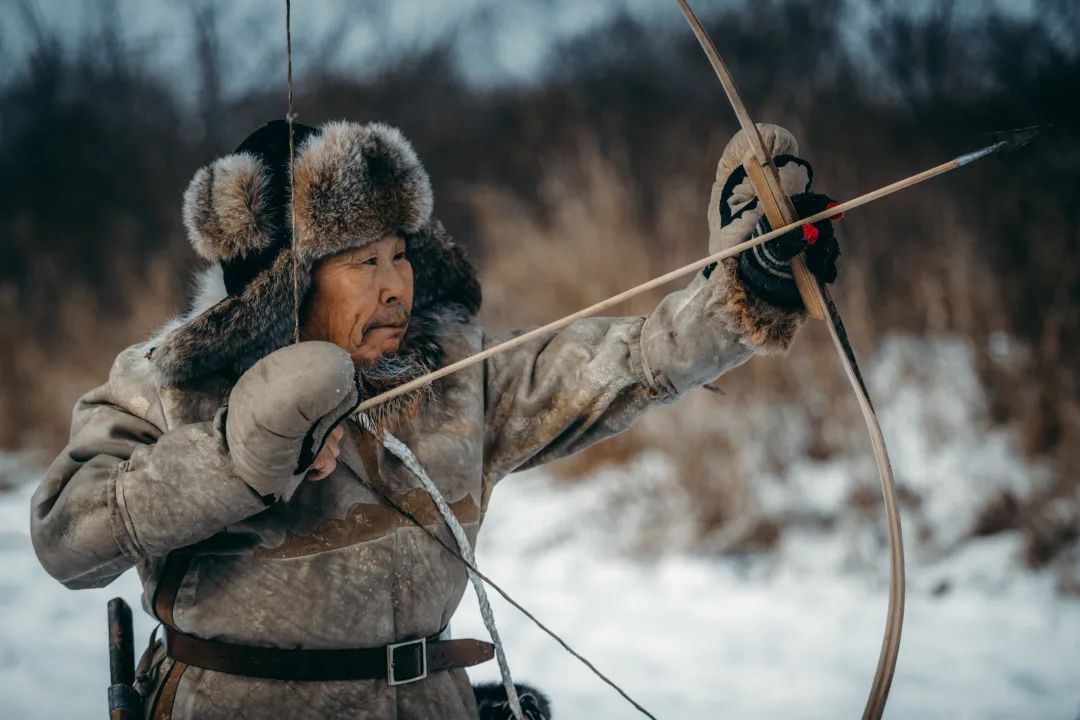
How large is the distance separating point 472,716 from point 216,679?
0.40 meters

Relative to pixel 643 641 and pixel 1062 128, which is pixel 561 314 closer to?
pixel 643 641

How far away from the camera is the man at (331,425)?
149cm

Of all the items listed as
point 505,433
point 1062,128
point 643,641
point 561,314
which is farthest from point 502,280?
point 505,433

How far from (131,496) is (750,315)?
863 mm

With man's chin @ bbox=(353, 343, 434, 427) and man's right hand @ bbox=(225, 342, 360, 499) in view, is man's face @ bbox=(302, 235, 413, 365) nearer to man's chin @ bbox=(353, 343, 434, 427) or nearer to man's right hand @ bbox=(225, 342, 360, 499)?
man's chin @ bbox=(353, 343, 434, 427)

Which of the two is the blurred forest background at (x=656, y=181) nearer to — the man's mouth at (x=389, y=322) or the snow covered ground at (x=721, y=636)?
the snow covered ground at (x=721, y=636)

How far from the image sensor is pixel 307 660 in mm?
1549

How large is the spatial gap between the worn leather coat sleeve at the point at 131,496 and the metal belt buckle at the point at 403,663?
0.32 metres

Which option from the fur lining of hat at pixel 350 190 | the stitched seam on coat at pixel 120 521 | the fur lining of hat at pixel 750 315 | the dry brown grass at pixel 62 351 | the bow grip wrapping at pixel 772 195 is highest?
the dry brown grass at pixel 62 351

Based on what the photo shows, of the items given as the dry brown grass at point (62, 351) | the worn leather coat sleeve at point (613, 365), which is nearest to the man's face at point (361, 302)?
the worn leather coat sleeve at point (613, 365)

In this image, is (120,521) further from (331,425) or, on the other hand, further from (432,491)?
(432,491)

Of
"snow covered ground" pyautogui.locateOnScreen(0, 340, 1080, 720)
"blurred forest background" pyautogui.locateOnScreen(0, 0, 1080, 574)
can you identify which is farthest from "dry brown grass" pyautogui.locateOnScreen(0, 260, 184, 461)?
"snow covered ground" pyautogui.locateOnScreen(0, 340, 1080, 720)

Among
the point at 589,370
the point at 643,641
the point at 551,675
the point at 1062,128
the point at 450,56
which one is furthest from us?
the point at 450,56

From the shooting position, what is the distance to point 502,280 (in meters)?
5.01
